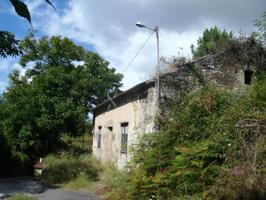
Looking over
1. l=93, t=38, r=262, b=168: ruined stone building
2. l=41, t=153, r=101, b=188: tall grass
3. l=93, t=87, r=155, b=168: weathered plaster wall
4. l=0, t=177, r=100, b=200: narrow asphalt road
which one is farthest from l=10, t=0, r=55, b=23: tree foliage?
l=41, t=153, r=101, b=188: tall grass

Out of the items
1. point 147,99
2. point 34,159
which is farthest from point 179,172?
point 34,159

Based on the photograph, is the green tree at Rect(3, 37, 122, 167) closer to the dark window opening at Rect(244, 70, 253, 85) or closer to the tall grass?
the tall grass

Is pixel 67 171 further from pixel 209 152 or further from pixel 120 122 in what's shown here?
pixel 209 152

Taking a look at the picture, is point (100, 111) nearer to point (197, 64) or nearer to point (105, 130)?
point (105, 130)

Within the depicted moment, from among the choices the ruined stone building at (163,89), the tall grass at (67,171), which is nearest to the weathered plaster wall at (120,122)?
the ruined stone building at (163,89)

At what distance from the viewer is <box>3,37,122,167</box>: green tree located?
20391 mm

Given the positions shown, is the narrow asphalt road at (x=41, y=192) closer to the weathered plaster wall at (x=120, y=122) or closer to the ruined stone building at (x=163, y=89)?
the ruined stone building at (x=163, y=89)

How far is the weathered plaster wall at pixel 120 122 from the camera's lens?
1455cm

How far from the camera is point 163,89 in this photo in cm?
1404

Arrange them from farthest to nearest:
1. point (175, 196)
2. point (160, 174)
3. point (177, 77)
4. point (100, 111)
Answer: point (100, 111) → point (177, 77) → point (160, 174) → point (175, 196)

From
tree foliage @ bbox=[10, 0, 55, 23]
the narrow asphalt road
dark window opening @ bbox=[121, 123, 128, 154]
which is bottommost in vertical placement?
the narrow asphalt road

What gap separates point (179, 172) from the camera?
9.66 m

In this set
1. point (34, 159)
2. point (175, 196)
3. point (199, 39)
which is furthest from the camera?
point (199, 39)

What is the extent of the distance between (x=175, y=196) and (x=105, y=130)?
478 inches
